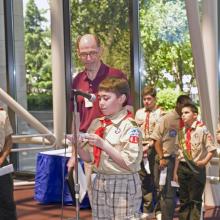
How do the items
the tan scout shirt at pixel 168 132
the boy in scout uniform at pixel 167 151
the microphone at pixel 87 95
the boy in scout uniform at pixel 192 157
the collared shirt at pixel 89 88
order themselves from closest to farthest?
the microphone at pixel 87 95 → the collared shirt at pixel 89 88 → the boy in scout uniform at pixel 192 157 → the boy in scout uniform at pixel 167 151 → the tan scout shirt at pixel 168 132

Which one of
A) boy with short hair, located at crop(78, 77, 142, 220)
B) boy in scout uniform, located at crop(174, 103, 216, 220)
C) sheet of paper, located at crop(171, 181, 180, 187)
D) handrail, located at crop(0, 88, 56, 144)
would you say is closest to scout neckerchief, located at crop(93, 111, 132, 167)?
boy with short hair, located at crop(78, 77, 142, 220)

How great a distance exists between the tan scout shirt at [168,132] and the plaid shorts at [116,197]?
2022 mm

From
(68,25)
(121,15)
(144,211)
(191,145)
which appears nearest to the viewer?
(191,145)

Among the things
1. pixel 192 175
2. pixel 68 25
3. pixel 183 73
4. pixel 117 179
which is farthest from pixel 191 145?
pixel 68 25

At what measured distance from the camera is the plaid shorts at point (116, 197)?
2.60 metres

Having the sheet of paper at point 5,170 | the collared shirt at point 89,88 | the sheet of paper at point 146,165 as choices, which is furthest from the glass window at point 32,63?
the collared shirt at point 89,88

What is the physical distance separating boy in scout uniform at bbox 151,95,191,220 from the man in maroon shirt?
55.0 inches

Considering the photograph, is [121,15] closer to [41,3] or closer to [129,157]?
[41,3]

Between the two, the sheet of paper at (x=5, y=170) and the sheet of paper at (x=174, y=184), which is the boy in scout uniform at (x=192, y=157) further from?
Answer: the sheet of paper at (x=5, y=170)

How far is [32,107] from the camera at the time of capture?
8.05 metres

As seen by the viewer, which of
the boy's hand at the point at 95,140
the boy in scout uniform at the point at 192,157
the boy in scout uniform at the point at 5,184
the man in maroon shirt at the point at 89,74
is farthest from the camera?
the boy in scout uniform at the point at 192,157

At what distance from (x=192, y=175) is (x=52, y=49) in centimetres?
348

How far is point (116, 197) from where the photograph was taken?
260cm

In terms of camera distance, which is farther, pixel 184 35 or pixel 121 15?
pixel 121 15
